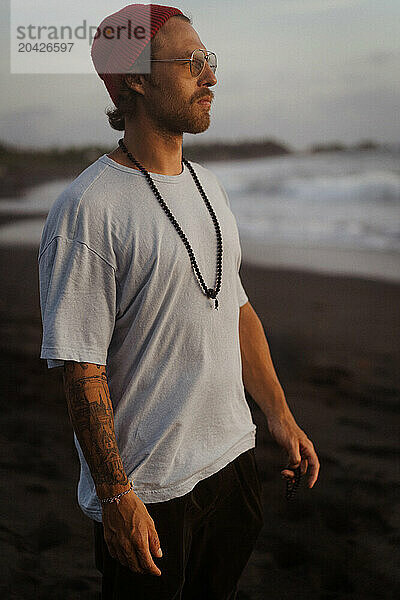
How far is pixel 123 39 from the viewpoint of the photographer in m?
1.18

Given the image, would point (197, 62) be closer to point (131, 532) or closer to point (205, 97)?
A: point (205, 97)

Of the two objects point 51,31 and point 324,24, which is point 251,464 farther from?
point 324,24

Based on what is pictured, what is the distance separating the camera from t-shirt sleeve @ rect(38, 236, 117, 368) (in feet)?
3.49

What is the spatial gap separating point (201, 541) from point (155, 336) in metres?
0.42

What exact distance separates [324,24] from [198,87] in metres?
3.29

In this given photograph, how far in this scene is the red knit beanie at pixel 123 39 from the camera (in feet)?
3.85

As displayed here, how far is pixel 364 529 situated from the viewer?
235cm

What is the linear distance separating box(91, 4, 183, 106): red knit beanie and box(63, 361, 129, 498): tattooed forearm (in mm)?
512

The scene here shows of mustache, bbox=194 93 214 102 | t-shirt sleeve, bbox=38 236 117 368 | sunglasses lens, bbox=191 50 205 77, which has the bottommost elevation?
t-shirt sleeve, bbox=38 236 117 368

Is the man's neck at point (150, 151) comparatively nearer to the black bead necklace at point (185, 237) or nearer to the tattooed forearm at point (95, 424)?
the black bead necklace at point (185, 237)

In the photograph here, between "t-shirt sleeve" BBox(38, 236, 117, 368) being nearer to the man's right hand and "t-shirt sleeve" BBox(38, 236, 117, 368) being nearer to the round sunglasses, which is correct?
the man's right hand

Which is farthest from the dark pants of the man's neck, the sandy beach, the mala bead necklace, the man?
the sandy beach

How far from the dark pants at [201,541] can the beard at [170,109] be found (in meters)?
0.63

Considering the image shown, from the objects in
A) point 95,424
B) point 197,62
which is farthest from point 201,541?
point 197,62
